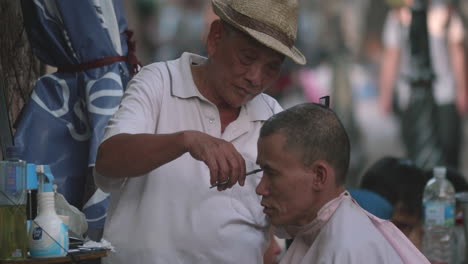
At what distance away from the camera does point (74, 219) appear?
11.6 feet

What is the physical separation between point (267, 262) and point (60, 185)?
0.93m

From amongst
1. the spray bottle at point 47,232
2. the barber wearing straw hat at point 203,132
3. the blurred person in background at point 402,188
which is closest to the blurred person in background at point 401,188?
the blurred person in background at point 402,188

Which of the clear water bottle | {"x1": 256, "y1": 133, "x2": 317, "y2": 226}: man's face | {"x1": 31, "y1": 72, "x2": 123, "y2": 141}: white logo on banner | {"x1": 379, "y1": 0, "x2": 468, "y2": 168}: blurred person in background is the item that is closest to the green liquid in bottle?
{"x1": 256, "y1": 133, "x2": 317, "y2": 226}: man's face

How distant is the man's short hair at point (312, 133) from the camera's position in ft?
10.4

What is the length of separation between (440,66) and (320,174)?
8.53 metres

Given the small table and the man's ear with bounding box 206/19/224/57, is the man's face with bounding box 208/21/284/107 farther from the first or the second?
the small table

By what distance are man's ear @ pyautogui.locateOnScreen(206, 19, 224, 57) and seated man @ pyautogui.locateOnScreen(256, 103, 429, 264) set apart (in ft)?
1.34

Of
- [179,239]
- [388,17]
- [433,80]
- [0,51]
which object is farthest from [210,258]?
[388,17]

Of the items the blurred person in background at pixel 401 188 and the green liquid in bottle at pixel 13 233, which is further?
the blurred person in background at pixel 401 188

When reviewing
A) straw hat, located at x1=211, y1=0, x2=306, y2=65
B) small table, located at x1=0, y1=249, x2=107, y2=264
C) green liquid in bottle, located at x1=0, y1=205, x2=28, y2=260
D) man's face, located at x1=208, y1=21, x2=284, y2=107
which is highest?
straw hat, located at x1=211, y1=0, x2=306, y2=65

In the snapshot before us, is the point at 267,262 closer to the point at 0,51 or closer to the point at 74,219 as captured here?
the point at 74,219

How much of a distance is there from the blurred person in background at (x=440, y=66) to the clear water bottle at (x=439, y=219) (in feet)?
7.97

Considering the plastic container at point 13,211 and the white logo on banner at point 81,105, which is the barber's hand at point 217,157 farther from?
the white logo on banner at point 81,105

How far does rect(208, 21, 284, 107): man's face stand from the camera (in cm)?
337
